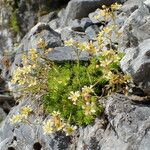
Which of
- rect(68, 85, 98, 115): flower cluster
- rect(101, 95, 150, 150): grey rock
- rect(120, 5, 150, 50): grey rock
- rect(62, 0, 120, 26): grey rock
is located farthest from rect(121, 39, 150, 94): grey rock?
rect(62, 0, 120, 26): grey rock

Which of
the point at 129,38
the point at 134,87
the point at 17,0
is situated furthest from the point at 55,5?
the point at 134,87

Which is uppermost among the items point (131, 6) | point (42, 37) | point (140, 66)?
point (140, 66)

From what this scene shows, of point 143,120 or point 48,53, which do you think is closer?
point 143,120

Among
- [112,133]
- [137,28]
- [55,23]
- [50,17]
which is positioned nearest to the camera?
[112,133]

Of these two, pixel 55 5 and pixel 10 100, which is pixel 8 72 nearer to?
pixel 10 100

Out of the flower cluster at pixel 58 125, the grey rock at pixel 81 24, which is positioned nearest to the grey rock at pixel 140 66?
the flower cluster at pixel 58 125

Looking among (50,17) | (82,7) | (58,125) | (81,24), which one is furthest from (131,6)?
(58,125)

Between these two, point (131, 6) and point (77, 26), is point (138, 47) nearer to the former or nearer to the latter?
point (131, 6)

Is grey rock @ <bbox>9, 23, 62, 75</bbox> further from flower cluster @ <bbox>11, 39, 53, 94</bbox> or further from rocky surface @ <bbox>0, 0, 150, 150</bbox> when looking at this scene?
flower cluster @ <bbox>11, 39, 53, 94</bbox>
